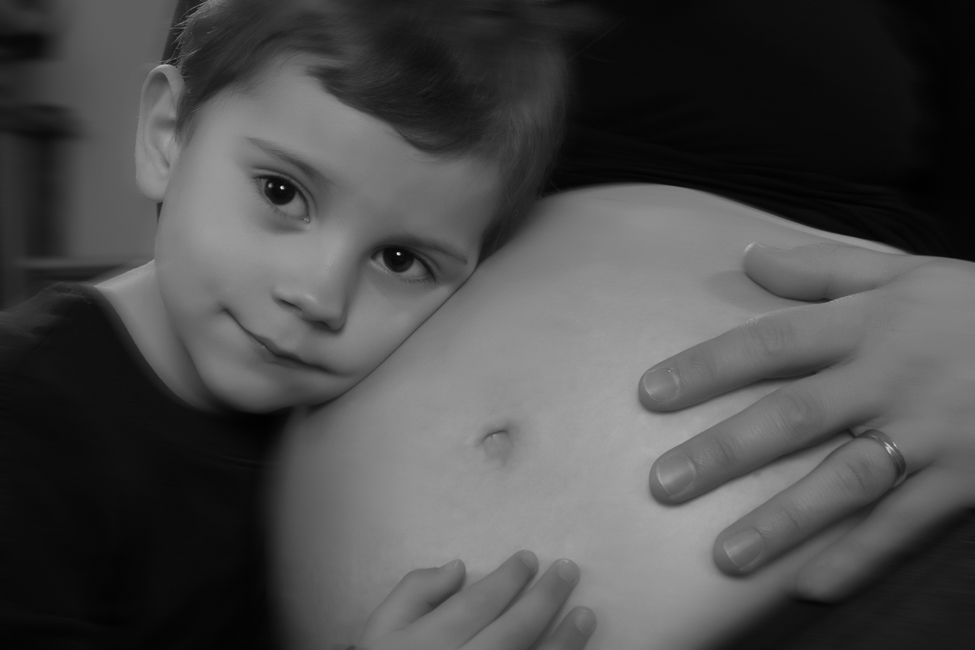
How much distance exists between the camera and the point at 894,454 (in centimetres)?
52

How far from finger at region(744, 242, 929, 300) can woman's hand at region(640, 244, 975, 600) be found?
0.02m

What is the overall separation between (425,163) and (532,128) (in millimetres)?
128

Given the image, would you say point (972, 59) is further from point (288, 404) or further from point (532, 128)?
point (288, 404)

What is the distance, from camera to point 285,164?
0.58 meters

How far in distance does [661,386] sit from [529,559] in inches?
5.6

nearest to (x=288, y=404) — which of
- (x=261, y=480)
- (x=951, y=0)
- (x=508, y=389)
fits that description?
(x=261, y=480)

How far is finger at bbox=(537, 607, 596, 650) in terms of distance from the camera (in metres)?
0.50

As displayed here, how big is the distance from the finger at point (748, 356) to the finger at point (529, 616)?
13cm

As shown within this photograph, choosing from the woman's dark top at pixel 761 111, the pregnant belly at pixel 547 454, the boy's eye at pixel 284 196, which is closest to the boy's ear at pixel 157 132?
the boy's eye at pixel 284 196

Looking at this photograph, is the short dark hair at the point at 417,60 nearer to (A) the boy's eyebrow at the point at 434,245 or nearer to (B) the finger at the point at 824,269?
(A) the boy's eyebrow at the point at 434,245

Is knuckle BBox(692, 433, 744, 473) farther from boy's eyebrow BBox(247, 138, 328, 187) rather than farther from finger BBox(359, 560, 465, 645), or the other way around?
boy's eyebrow BBox(247, 138, 328, 187)

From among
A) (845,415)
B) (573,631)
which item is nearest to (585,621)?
(573,631)

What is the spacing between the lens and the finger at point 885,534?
48 centimetres

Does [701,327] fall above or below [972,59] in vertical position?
below
